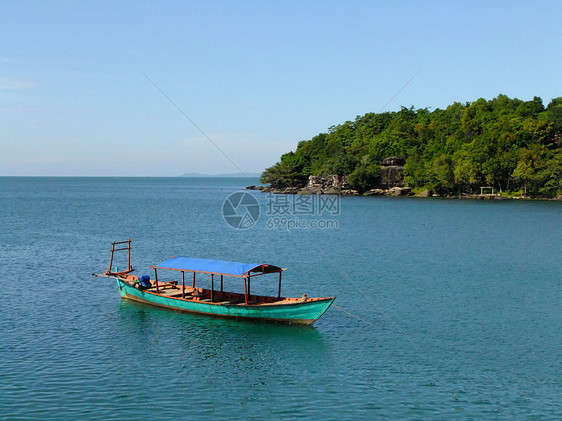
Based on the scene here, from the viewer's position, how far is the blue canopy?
28203 mm

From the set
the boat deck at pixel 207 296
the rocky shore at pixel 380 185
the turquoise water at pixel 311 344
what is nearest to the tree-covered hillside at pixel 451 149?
the rocky shore at pixel 380 185

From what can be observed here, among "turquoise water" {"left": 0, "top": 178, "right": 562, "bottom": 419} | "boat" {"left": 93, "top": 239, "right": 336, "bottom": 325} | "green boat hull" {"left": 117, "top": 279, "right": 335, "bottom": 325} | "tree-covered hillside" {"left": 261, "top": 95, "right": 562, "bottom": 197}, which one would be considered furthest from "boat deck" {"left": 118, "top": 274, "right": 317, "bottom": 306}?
"tree-covered hillside" {"left": 261, "top": 95, "right": 562, "bottom": 197}

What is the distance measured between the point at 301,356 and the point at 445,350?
259 inches

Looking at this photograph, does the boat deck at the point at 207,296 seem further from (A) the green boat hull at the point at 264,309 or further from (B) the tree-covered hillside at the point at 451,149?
(B) the tree-covered hillside at the point at 451,149

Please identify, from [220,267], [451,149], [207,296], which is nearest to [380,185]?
[451,149]

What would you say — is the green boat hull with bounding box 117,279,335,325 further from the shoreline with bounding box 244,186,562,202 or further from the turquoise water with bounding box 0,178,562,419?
the shoreline with bounding box 244,186,562,202

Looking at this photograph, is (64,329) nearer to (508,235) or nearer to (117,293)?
(117,293)

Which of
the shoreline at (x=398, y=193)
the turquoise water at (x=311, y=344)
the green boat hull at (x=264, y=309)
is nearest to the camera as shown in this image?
the turquoise water at (x=311, y=344)

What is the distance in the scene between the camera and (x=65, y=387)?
19828 millimetres

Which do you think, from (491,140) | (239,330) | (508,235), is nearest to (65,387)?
(239,330)

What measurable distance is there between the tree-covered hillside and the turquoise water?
7099 cm

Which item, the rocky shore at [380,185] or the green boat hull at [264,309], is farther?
the rocky shore at [380,185]

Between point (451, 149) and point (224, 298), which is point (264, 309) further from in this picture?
point (451, 149)

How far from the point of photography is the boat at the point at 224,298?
88.3ft
